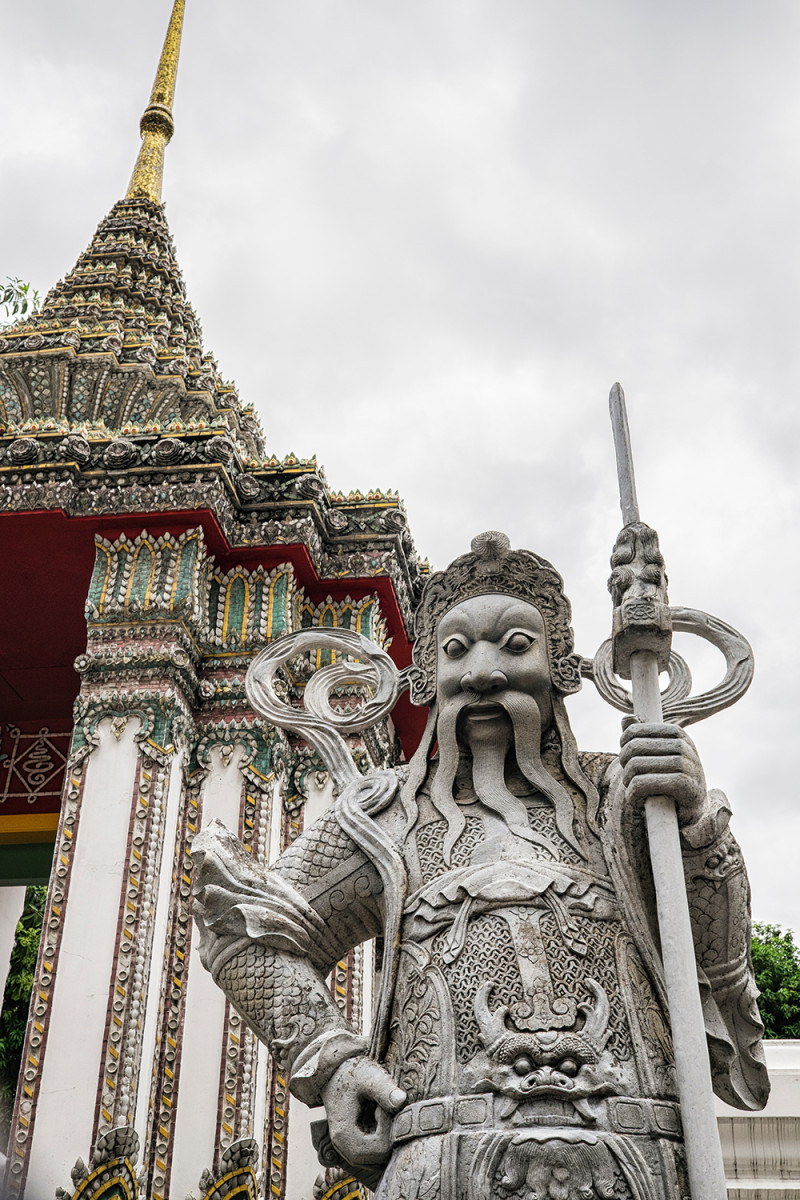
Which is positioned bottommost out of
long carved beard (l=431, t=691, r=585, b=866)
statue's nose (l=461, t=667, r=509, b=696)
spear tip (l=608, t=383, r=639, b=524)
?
long carved beard (l=431, t=691, r=585, b=866)

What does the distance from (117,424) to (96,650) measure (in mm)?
2854

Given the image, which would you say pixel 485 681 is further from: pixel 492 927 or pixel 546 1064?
pixel 546 1064

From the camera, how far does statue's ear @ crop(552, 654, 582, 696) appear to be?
13.4ft

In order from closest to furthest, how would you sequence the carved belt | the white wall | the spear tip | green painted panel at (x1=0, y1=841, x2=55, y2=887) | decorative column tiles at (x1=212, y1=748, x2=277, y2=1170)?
the carved belt → the spear tip → decorative column tiles at (x1=212, y1=748, x2=277, y2=1170) → green painted panel at (x1=0, y1=841, x2=55, y2=887) → the white wall

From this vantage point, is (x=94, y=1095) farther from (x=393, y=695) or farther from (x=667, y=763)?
(x=667, y=763)

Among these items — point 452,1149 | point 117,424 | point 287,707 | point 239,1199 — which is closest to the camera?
point 452,1149

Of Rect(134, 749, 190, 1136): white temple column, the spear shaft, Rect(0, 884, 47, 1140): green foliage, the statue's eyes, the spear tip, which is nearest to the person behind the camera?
the spear shaft

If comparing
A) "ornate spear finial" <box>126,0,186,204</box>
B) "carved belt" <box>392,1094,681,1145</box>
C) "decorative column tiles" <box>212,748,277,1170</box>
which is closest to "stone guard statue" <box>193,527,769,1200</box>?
"carved belt" <box>392,1094,681,1145</box>

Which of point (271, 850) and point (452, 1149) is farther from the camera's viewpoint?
point (271, 850)

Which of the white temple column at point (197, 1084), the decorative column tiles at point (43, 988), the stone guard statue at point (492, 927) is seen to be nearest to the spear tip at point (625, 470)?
the stone guard statue at point (492, 927)

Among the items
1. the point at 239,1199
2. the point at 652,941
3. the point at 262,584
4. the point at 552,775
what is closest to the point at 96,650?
the point at 262,584

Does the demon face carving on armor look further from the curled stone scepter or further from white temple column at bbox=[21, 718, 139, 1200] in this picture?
white temple column at bbox=[21, 718, 139, 1200]

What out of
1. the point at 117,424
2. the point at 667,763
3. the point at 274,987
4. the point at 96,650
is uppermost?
the point at 117,424

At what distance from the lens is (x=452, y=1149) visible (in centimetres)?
304
